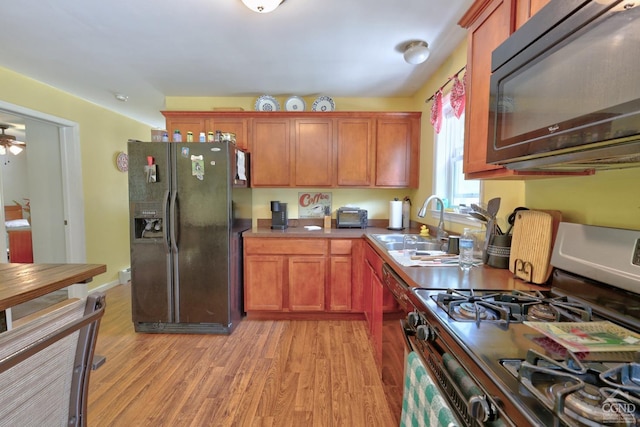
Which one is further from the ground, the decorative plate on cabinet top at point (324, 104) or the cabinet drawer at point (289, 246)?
the decorative plate on cabinet top at point (324, 104)

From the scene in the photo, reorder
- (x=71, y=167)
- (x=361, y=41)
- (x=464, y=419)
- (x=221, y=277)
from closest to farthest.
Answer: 1. (x=464, y=419)
2. (x=361, y=41)
3. (x=221, y=277)
4. (x=71, y=167)

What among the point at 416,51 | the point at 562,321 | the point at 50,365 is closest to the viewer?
the point at 50,365

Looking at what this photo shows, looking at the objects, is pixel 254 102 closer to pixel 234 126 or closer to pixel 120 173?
pixel 234 126

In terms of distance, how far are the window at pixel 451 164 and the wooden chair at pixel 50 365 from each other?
230cm

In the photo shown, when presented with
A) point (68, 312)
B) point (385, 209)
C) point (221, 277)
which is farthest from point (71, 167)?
point (385, 209)

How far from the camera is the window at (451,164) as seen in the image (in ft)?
7.27

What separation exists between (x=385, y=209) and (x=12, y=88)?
3.98 metres

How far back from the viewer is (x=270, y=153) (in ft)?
10.0

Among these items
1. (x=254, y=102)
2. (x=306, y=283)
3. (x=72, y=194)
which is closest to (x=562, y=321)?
(x=306, y=283)

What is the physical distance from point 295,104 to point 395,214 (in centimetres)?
169

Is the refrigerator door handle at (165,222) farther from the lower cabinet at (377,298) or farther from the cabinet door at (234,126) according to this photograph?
the lower cabinet at (377,298)

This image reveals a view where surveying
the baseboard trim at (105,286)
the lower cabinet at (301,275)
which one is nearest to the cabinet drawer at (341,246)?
the lower cabinet at (301,275)

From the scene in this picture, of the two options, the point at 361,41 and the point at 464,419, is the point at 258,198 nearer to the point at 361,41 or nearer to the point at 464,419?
the point at 361,41

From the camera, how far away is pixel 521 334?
79 centimetres
